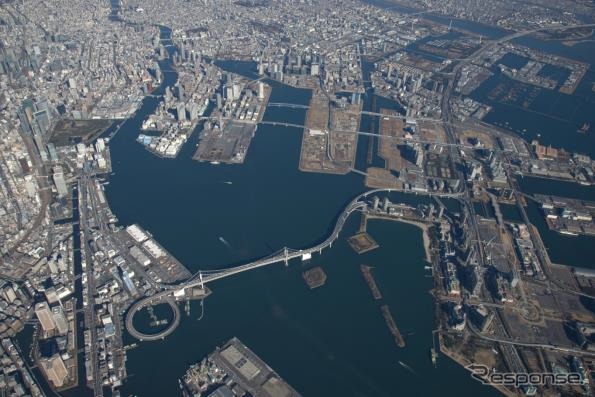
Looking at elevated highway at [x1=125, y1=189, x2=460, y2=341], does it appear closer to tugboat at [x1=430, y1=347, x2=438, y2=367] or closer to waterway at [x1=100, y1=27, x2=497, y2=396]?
waterway at [x1=100, y1=27, x2=497, y2=396]

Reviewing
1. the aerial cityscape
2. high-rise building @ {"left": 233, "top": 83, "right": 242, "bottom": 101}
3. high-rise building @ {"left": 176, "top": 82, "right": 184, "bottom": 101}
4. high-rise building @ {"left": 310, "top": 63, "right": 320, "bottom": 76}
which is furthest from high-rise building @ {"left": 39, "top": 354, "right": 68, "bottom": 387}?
high-rise building @ {"left": 310, "top": 63, "right": 320, "bottom": 76}

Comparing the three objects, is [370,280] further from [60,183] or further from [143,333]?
[60,183]

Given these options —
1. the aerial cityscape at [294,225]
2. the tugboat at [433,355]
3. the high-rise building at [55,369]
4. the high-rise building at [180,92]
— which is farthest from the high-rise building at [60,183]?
the tugboat at [433,355]

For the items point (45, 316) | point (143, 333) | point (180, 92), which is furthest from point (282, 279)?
point (180, 92)

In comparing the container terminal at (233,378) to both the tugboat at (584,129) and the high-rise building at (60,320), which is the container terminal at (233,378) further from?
the tugboat at (584,129)

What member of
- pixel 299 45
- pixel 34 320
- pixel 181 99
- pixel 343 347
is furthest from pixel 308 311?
pixel 299 45
